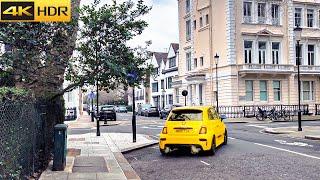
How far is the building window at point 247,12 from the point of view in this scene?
A: 4716 centimetres

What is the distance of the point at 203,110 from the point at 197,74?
3571cm

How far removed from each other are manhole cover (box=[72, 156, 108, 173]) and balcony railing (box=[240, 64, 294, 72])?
3292 centimetres

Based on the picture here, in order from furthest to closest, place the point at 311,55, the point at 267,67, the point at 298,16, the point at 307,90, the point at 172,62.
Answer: the point at 172,62, the point at 311,55, the point at 307,90, the point at 298,16, the point at 267,67

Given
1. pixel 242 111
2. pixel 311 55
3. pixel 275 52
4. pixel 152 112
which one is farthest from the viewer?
pixel 152 112

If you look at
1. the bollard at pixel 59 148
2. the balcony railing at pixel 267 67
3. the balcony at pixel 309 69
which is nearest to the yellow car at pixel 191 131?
the bollard at pixel 59 148

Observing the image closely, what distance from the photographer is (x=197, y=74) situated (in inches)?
2009

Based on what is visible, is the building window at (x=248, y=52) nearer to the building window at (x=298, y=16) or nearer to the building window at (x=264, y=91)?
the building window at (x=264, y=91)

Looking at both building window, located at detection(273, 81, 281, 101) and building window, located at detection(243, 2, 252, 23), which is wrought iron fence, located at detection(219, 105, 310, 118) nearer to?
building window, located at detection(273, 81, 281, 101)

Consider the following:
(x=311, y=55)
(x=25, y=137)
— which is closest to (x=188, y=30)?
(x=311, y=55)

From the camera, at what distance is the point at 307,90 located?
1986 inches

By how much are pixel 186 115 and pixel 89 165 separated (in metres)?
4.02

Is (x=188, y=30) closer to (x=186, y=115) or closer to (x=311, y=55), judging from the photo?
(x=311, y=55)

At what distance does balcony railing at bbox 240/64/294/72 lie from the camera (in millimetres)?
45750

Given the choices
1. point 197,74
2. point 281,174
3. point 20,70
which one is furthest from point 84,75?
point 197,74
